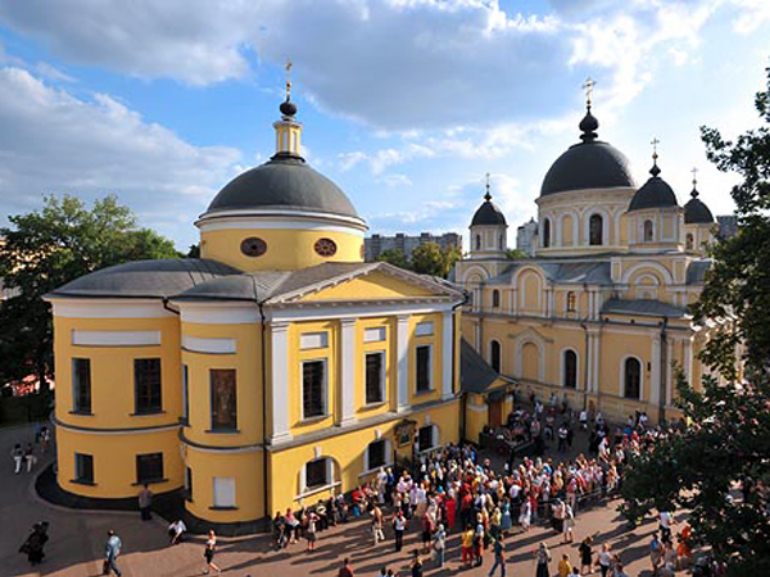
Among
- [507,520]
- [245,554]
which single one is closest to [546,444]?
[507,520]

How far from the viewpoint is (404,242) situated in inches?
4732

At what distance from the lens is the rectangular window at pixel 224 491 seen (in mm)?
15797

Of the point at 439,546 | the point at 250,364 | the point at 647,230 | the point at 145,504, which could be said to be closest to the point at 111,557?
the point at 145,504

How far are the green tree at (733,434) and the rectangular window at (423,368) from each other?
451 inches

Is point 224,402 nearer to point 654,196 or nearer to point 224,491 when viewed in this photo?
point 224,491

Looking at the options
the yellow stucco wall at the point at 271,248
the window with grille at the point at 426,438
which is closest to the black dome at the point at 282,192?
the yellow stucco wall at the point at 271,248

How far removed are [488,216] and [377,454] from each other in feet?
72.3

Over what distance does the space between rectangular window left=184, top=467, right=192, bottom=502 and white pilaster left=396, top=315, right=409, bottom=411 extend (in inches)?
337

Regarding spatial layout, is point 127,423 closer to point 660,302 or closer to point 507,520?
point 507,520

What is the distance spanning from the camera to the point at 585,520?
1594cm

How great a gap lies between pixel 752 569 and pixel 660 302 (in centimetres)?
2172

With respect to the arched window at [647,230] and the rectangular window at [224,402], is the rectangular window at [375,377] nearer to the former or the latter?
the rectangular window at [224,402]

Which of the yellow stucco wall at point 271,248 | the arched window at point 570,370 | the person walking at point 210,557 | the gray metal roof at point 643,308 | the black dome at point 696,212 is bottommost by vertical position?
the person walking at point 210,557

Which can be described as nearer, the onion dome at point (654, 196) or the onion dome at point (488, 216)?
the onion dome at point (654, 196)
